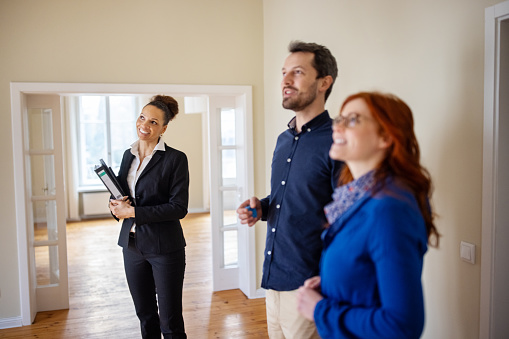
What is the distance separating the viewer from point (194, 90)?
4148 millimetres

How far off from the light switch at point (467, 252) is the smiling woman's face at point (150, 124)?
178 cm

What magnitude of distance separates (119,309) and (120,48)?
95.2 inches

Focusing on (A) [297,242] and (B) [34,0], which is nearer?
(A) [297,242]

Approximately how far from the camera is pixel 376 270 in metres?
1.10

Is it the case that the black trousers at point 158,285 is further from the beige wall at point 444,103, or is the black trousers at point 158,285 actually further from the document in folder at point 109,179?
the beige wall at point 444,103

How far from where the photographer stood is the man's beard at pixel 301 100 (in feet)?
6.20

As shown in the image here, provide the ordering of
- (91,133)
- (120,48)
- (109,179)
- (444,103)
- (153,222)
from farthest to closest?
(91,133), (120,48), (153,222), (109,179), (444,103)

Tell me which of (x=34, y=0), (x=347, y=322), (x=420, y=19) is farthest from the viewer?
(x=34, y=0)

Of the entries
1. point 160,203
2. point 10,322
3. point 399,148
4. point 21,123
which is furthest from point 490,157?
point 10,322

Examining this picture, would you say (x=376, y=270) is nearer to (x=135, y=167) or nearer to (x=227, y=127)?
(x=135, y=167)

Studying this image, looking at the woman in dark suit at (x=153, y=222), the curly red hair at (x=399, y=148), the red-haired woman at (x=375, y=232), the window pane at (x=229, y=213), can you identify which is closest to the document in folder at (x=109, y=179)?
the woman in dark suit at (x=153, y=222)

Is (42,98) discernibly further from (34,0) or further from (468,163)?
(468,163)

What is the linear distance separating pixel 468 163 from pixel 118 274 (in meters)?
4.48

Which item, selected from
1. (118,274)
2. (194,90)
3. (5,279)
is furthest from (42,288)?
(194,90)
